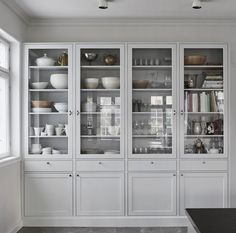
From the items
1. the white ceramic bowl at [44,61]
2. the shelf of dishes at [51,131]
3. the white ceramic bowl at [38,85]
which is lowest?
the shelf of dishes at [51,131]

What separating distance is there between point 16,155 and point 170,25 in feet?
8.45

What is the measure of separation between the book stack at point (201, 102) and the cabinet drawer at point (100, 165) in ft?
3.58

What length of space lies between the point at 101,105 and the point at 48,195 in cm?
130

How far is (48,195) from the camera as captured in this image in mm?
4477

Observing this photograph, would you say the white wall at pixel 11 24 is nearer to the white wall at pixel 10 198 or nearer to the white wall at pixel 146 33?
the white wall at pixel 146 33

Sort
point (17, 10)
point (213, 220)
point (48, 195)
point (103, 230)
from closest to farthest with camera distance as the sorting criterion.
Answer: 1. point (213, 220)
2. point (17, 10)
3. point (103, 230)
4. point (48, 195)

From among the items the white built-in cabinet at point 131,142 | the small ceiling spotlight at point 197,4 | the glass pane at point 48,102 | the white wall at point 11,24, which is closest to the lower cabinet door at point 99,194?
the white built-in cabinet at point 131,142

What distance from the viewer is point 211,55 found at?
4.60 m

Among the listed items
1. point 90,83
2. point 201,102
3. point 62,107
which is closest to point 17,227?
point 62,107

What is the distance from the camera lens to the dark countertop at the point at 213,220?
178 cm

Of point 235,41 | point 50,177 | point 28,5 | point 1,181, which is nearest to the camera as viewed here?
point 1,181

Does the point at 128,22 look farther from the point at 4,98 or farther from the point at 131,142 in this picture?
the point at 4,98

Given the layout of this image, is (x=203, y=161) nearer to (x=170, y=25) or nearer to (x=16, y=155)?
(x=170, y=25)

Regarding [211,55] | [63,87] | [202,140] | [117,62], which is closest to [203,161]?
[202,140]
